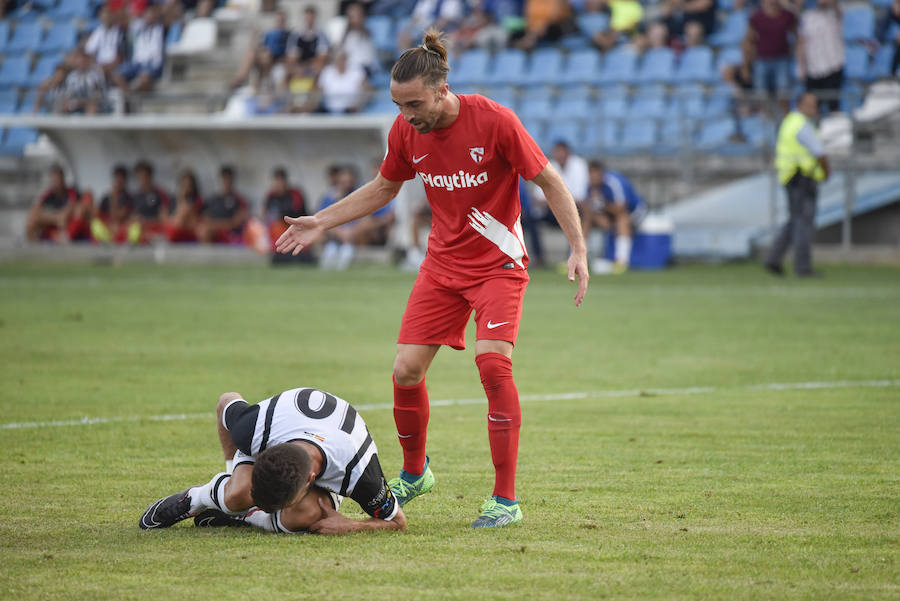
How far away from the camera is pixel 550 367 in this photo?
33.4 ft

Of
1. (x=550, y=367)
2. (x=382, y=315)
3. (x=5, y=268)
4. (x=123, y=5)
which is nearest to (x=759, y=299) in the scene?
(x=382, y=315)

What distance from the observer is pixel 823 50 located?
19938 mm

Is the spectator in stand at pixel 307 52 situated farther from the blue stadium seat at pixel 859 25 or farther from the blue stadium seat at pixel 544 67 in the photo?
the blue stadium seat at pixel 859 25

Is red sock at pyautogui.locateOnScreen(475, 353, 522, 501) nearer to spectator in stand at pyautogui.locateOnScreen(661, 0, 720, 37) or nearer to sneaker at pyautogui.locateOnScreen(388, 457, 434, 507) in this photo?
sneaker at pyautogui.locateOnScreen(388, 457, 434, 507)

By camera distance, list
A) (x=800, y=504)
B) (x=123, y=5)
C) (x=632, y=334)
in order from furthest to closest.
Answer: (x=123, y=5) < (x=632, y=334) < (x=800, y=504)

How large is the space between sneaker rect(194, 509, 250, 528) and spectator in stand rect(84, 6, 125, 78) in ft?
77.2

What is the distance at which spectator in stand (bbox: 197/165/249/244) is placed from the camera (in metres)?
23.3

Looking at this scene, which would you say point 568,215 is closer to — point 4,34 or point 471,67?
point 471,67

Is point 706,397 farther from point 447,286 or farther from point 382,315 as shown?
point 382,315

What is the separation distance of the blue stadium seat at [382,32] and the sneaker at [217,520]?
853 inches

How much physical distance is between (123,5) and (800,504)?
26.3 m

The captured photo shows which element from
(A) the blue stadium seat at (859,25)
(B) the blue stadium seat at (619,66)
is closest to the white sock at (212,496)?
(B) the blue stadium seat at (619,66)

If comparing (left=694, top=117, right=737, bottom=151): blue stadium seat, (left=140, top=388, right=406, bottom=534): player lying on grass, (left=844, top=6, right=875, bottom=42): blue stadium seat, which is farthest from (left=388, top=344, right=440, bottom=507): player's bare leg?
(left=844, top=6, right=875, bottom=42): blue stadium seat

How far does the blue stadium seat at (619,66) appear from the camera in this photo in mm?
22703
